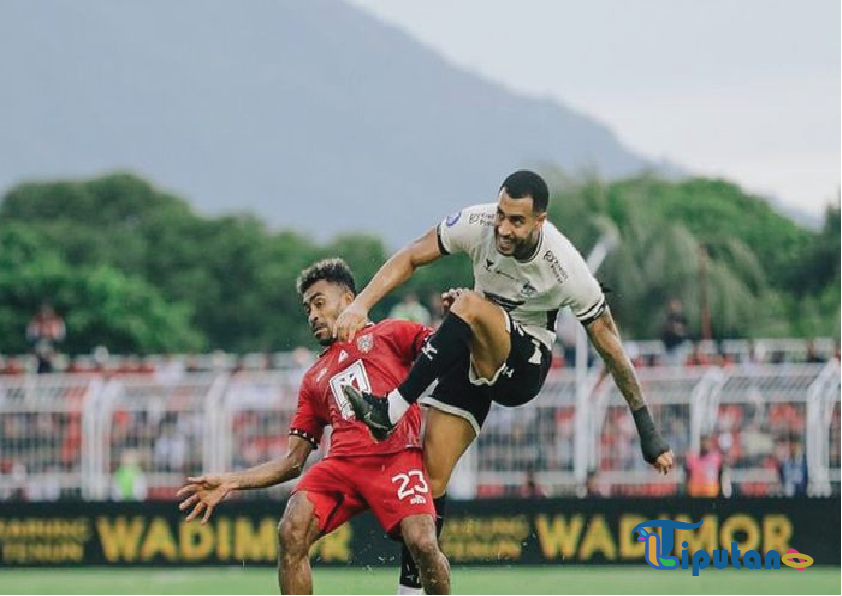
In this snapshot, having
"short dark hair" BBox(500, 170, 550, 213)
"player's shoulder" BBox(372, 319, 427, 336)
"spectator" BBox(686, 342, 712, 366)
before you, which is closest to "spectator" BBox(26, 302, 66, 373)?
"spectator" BBox(686, 342, 712, 366)

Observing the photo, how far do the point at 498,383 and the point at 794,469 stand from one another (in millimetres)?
12916

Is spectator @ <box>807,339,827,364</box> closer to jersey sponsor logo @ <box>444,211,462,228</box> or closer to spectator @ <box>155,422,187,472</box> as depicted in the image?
spectator @ <box>155,422,187,472</box>

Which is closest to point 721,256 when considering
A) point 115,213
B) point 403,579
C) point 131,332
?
Result: point 131,332

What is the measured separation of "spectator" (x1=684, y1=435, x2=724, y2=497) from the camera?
79.0 feet

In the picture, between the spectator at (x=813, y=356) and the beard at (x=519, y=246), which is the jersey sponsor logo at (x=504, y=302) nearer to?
the beard at (x=519, y=246)

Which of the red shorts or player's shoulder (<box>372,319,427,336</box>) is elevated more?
player's shoulder (<box>372,319,427,336</box>)

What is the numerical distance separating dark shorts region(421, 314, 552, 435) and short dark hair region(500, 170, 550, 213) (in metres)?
0.91

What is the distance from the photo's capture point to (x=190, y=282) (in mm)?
106312

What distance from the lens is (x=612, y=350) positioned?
39.9ft

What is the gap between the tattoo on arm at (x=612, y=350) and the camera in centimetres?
1212

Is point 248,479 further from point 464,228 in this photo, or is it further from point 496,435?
point 496,435

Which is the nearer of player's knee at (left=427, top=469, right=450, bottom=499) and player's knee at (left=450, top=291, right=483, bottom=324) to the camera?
player's knee at (left=450, top=291, right=483, bottom=324)

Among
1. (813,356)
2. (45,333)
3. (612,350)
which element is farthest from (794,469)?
(612,350)

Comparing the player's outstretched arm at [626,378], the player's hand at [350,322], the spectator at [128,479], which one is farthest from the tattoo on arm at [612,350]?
the spectator at [128,479]
